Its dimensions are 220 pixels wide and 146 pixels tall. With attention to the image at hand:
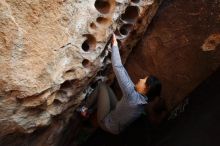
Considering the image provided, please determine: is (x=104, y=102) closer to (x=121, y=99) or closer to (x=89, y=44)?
(x=121, y=99)

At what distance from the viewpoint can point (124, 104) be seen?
2.02 m

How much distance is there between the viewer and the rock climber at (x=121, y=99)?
1.96 metres

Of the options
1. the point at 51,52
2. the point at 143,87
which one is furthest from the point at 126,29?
the point at 51,52

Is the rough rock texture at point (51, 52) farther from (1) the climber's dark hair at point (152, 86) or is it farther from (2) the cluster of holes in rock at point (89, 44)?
(1) the climber's dark hair at point (152, 86)

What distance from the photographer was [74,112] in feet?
7.45

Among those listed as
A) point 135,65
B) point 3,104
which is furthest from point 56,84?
point 135,65

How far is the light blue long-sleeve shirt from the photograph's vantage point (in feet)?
6.40

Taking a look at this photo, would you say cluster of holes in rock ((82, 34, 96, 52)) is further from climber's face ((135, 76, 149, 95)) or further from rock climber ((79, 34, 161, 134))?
climber's face ((135, 76, 149, 95))

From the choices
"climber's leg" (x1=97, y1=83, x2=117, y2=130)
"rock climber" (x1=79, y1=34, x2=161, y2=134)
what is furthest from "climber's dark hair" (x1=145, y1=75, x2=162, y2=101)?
"climber's leg" (x1=97, y1=83, x2=117, y2=130)

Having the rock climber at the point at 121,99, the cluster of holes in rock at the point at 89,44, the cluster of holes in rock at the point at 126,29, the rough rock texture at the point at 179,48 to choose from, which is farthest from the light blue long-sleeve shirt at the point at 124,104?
the rough rock texture at the point at 179,48

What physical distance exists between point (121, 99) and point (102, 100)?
0.17m

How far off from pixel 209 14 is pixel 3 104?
4.28ft

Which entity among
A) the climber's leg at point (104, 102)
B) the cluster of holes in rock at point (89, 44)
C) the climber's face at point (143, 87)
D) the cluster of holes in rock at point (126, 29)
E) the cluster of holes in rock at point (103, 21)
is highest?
the cluster of holes in rock at point (103, 21)

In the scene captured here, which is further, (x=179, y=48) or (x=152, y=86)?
(x=179, y=48)
